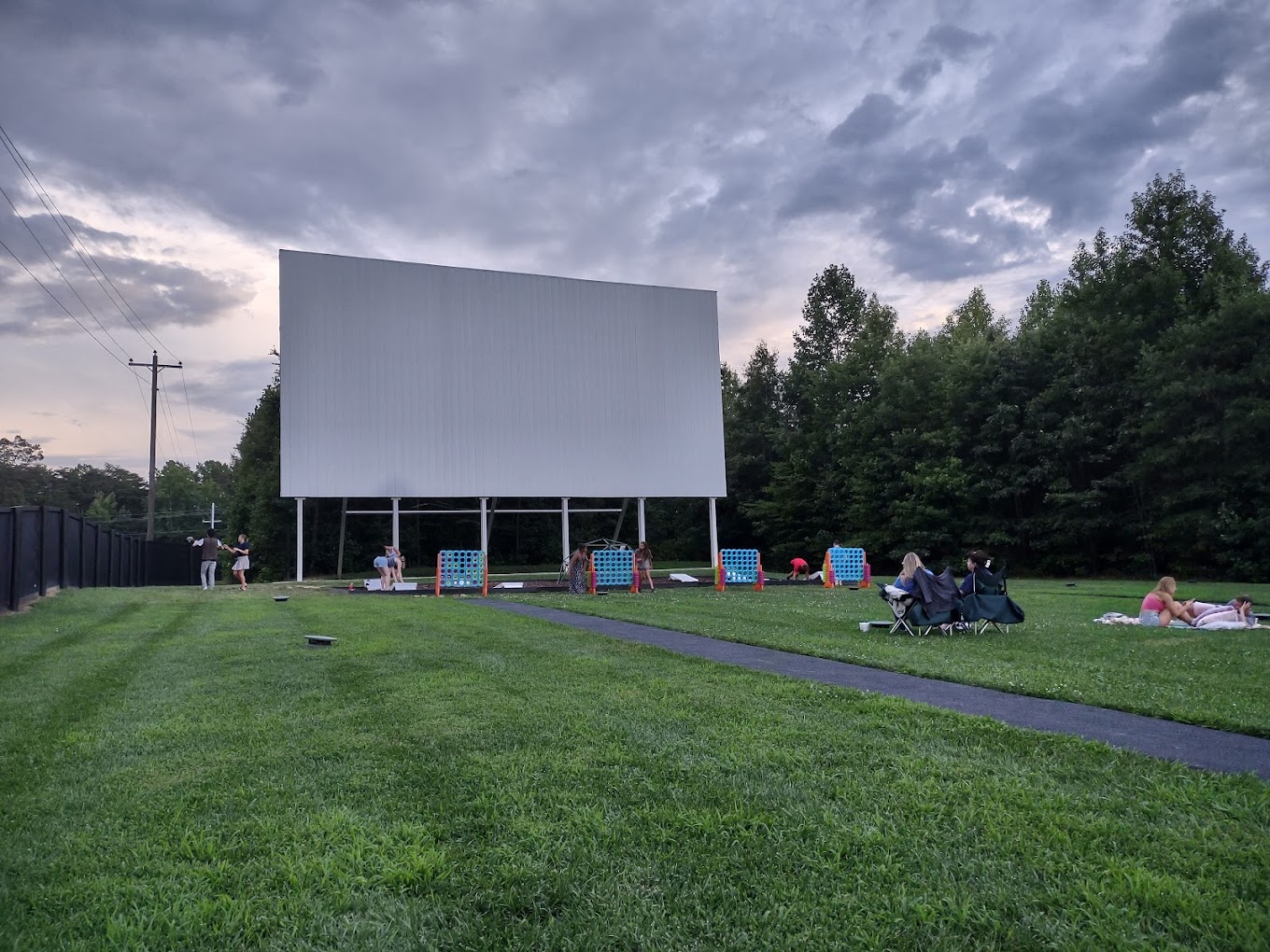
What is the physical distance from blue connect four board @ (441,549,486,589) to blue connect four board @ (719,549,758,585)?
23.5 ft

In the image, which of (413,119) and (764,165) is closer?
(413,119)

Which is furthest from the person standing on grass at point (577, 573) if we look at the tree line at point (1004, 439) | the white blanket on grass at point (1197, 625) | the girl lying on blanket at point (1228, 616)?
the tree line at point (1004, 439)

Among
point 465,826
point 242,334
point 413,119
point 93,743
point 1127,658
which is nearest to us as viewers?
point 465,826

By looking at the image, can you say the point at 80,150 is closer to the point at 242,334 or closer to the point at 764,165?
the point at 242,334

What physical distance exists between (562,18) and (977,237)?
864 inches

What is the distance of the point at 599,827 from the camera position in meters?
3.94

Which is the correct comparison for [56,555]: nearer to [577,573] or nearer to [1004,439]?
[577,573]

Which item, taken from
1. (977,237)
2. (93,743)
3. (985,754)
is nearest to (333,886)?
(93,743)

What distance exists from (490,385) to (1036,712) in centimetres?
2591

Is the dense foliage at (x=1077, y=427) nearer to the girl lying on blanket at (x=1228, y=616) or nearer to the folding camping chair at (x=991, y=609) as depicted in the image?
the girl lying on blanket at (x=1228, y=616)

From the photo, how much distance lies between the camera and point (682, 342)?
33.6 m

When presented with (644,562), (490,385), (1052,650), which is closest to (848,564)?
(644,562)

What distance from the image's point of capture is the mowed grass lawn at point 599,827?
10.0 feet

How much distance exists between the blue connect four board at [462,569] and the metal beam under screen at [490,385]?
18.1 feet
